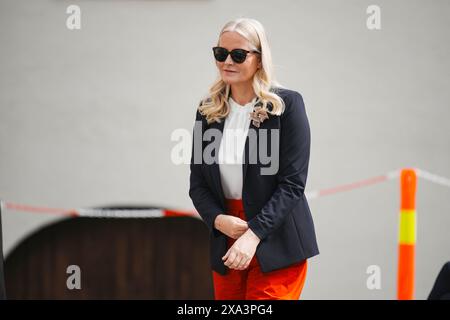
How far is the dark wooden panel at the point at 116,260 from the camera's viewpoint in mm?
4887

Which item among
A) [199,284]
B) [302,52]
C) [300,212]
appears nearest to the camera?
[300,212]

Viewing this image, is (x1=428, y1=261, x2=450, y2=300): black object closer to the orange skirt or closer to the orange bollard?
the orange skirt

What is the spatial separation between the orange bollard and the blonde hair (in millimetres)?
1221

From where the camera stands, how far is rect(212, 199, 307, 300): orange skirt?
2.32m

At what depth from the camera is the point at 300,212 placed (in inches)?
93.3

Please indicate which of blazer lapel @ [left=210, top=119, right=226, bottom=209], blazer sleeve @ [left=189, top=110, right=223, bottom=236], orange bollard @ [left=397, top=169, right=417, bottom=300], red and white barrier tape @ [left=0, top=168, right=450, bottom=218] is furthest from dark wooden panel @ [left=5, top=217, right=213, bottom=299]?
blazer lapel @ [left=210, top=119, right=226, bottom=209]

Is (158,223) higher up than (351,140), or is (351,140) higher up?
(351,140)

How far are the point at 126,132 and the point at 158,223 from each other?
825mm

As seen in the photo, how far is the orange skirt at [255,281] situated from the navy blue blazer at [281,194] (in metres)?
0.04

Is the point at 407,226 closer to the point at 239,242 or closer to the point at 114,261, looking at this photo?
the point at 239,242

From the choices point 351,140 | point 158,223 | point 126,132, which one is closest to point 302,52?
point 351,140

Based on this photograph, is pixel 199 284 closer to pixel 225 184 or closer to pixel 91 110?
pixel 91 110

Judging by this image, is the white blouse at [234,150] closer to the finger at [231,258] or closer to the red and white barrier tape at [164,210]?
the finger at [231,258]

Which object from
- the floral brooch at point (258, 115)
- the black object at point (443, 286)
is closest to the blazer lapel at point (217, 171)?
the floral brooch at point (258, 115)
